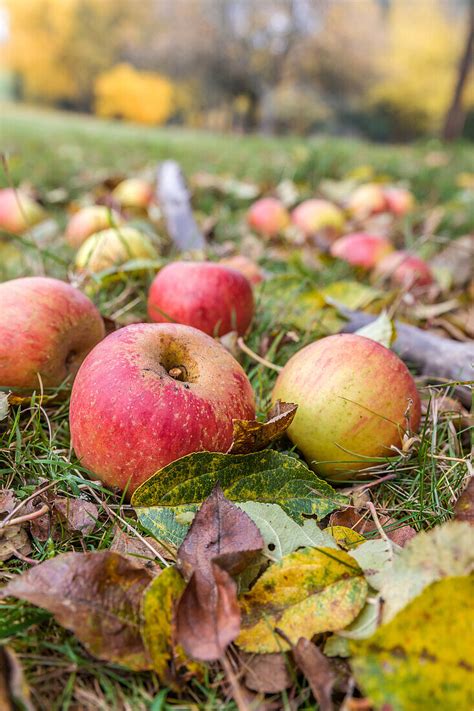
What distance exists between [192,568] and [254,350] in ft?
3.67

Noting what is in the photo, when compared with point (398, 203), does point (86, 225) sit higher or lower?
higher

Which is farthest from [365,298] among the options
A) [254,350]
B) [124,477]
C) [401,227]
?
[401,227]

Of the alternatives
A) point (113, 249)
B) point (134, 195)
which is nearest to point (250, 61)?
point (134, 195)

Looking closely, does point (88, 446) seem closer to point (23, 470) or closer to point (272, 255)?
point (23, 470)

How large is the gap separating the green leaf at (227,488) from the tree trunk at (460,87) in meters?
14.9

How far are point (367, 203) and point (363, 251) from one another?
135cm

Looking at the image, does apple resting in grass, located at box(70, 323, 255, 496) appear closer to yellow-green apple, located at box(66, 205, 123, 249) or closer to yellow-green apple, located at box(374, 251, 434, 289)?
yellow-green apple, located at box(374, 251, 434, 289)

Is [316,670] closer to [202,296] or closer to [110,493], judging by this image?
[110,493]

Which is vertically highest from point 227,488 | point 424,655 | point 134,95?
point 424,655

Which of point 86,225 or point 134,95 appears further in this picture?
point 134,95

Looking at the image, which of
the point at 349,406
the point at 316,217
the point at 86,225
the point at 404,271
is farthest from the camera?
the point at 316,217

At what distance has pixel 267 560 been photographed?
110 cm

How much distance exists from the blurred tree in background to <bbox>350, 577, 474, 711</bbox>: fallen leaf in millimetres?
25293

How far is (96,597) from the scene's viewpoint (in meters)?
0.95
